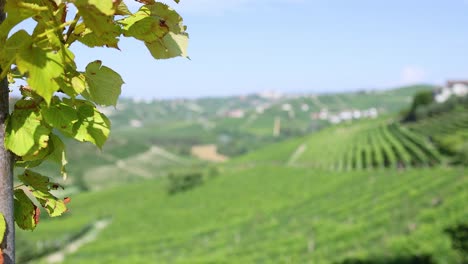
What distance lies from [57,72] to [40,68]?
0.04m

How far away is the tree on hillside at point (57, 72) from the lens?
3.39 feet

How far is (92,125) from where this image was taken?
1.25m

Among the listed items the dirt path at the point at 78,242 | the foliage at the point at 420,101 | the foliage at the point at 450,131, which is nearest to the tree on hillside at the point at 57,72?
the foliage at the point at 450,131

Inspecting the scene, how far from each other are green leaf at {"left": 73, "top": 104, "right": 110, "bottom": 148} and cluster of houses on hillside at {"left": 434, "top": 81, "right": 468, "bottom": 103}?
108m

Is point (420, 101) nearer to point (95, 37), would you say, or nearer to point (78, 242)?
point (78, 242)

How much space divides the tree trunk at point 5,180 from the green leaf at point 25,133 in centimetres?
3

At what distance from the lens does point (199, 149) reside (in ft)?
586

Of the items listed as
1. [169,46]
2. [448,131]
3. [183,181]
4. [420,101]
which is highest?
[169,46]

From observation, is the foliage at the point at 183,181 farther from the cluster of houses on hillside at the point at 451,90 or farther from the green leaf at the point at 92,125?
the green leaf at the point at 92,125

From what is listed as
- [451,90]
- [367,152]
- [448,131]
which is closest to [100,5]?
[448,131]

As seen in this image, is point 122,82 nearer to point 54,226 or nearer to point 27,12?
point 27,12

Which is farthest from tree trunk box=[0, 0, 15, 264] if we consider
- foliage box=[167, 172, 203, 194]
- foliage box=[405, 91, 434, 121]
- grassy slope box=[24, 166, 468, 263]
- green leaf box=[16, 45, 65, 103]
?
foliage box=[405, 91, 434, 121]

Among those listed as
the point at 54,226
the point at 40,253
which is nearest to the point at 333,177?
the point at 40,253

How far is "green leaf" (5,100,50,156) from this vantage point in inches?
45.0
